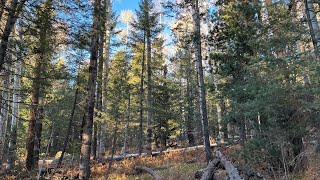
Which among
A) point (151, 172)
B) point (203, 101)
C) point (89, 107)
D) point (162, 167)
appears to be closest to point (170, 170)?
point (151, 172)

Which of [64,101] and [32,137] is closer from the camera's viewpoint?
[32,137]

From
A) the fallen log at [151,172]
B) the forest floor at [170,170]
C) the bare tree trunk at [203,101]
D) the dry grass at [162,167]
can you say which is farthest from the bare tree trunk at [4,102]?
the bare tree trunk at [203,101]

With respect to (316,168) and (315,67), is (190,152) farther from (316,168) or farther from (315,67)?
(315,67)

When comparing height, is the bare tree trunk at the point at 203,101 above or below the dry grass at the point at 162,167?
above

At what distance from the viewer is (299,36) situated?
7.11 m

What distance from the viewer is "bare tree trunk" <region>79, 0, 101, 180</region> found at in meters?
8.21

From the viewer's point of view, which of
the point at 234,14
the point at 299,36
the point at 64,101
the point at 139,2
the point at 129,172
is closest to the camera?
the point at 299,36

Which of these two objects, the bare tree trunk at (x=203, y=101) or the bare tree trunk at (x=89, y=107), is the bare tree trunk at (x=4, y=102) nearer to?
the bare tree trunk at (x=89, y=107)

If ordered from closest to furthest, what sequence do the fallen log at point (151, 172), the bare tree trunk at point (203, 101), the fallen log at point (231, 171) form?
the fallen log at point (231, 171), the fallen log at point (151, 172), the bare tree trunk at point (203, 101)

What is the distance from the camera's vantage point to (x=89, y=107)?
8.55 meters

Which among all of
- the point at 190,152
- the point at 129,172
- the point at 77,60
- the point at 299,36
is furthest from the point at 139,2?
the point at 299,36

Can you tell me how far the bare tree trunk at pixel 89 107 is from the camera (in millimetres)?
8211

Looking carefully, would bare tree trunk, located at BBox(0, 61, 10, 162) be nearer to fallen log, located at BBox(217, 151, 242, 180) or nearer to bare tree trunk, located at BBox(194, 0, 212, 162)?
fallen log, located at BBox(217, 151, 242, 180)

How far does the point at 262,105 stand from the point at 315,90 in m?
1.35
